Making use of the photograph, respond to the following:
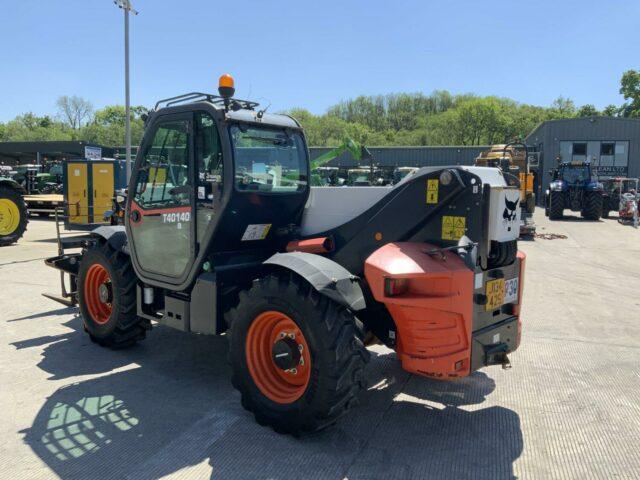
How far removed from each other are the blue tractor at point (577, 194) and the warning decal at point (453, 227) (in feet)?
65.9

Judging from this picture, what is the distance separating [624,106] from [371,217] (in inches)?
2874

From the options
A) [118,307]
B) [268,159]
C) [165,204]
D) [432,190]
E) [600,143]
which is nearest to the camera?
[432,190]

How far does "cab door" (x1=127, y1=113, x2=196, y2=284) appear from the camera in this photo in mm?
4492

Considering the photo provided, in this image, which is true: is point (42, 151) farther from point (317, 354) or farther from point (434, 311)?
point (434, 311)

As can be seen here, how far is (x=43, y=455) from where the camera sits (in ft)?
11.3

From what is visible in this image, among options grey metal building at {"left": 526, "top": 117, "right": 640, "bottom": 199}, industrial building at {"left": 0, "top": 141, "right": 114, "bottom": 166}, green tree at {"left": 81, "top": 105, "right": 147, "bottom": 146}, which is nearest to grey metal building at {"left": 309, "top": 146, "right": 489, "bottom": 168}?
grey metal building at {"left": 526, "top": 117, "right": 640, "bottom": 199}

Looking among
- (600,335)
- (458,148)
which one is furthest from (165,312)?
(458,148)

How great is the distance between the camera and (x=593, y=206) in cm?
2152

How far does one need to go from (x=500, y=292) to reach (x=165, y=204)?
2869mm

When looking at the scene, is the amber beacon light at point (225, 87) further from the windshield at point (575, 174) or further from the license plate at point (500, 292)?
the windshield at point (575, 174)

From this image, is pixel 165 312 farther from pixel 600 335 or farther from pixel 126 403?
pixel 600 335

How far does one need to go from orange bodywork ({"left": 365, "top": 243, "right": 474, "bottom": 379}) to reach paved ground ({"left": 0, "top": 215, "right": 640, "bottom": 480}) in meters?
0.60

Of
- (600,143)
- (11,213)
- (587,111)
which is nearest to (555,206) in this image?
(600,143)

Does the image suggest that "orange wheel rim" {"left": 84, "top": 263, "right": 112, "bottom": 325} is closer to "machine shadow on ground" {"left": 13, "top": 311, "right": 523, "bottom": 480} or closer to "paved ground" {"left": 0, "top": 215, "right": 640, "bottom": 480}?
"paved ground" {"left": 0, "top": 215, "right": 640, "bottom": 480}
